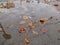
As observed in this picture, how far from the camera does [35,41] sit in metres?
2.69

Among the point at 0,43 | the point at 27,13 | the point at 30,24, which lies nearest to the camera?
the point at 0,43

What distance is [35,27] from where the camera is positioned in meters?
3.06

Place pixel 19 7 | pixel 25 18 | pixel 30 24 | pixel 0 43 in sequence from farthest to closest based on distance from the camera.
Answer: pixel 19 7
pixel 25 18
pixel 30 24
pixel 0 43

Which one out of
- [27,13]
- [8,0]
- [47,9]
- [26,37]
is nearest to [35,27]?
[26,37]

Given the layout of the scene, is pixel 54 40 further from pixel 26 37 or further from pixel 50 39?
pixel 26 37

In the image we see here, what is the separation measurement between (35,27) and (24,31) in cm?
25

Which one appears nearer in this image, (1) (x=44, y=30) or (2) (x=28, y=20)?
(1) (x=44, y=30)

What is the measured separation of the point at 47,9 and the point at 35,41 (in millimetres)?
1325

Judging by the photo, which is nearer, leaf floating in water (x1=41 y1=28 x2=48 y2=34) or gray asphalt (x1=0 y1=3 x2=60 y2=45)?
gray asphalt (x1=0 y1=3 x2=60 y2=45)

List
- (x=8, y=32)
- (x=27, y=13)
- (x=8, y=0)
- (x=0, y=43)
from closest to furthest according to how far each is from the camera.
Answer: (x=0, y=43) → (x=8, y=32) → (x=27, y=13) → (x=8, y=0)

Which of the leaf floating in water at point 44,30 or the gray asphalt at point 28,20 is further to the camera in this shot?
the leaf floating in water at point 44,30

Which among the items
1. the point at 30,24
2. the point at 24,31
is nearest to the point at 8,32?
the point at 24,31

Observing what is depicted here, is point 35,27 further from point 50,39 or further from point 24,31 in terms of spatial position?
point 50,39

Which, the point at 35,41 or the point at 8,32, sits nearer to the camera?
the point at 35,41
